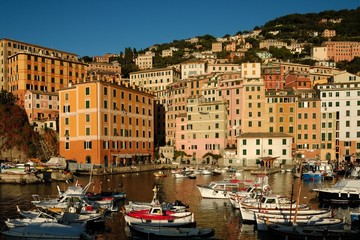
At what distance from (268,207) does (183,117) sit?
245 ft

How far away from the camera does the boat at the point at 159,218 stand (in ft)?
101

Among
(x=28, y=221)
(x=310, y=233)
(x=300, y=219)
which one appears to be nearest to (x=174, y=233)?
(x=310, y=233)

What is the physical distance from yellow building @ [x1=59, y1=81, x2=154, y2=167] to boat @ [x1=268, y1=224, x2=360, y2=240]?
5727 centimetres

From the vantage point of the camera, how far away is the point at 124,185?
61250 millimetres

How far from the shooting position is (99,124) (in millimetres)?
81750

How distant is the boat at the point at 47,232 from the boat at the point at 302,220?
1307 cm

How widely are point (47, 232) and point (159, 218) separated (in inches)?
326

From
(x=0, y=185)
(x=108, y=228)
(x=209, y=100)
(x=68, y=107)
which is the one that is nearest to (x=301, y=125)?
(x=209, y=100)

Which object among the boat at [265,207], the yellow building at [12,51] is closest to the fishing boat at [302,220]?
the boat at [265,207]

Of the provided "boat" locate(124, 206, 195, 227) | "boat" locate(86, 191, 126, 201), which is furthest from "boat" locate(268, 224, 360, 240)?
"boat" locate(86, 191, 126, 201)

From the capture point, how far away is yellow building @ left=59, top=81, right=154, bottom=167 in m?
82.3

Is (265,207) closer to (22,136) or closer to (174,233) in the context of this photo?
(174,233)

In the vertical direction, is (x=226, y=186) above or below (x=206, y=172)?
above

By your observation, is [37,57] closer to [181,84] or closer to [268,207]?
[181,84]
